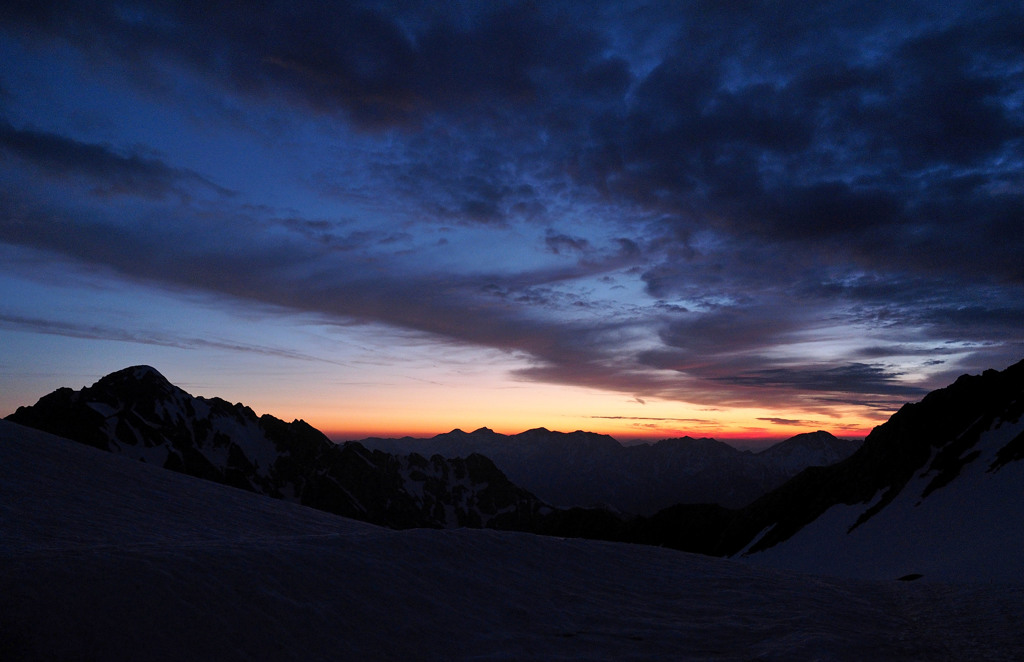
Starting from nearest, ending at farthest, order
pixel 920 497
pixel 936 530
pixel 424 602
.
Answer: pixel 424 602 < pixel 936 530 < pixel 920 497

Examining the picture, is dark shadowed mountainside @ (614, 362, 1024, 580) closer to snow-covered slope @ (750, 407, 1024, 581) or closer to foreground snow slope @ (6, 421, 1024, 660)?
Answer: snow-covered slope @ (750, 407, 1024, 581)

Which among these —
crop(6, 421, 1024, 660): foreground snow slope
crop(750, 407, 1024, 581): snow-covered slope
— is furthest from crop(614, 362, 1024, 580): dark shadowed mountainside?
crop(6, 421, 1024, 660): foreground snow slope

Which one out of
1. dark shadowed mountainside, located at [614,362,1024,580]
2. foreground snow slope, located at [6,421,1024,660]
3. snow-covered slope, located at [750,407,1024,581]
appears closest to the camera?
foreground snow slope, located at [6,421,1024,660]

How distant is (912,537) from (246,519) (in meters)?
66.6

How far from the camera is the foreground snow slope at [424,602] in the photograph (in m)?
9.30

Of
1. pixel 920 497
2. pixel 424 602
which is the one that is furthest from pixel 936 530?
pixel 424 602

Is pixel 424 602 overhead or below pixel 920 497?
overhead

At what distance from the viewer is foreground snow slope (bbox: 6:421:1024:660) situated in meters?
9.30

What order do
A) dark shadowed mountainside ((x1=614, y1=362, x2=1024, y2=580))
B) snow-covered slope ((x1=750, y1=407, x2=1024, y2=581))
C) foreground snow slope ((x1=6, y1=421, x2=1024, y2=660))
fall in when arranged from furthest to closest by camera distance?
dark shadowed mountainside ((x1=614, y1=362, x2=1024, y2=580))
snow-covered slope ((x1=750, y1=407, x2=1024, y2=581))
foreground snow slope ((x1=6, y1=421, x2=1024, y2=660))

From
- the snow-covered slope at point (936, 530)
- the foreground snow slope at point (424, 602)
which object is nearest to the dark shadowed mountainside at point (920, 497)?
the snow-covered slope at point (936, 530)

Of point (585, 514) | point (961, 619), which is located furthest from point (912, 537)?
point (585, 514)

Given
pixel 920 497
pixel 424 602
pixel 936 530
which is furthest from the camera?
pixel 920 497

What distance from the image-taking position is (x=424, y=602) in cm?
1300

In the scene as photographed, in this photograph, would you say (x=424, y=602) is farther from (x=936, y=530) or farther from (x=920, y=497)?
(x=920, y=497)
